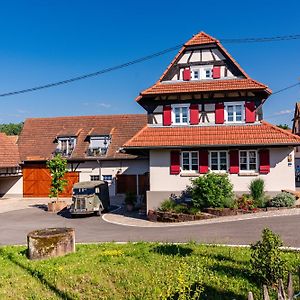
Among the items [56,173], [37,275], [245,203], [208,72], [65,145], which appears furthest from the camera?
[65,145]

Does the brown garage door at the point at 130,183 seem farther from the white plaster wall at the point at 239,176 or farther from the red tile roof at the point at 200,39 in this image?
the red tile roof at the point at 200,39

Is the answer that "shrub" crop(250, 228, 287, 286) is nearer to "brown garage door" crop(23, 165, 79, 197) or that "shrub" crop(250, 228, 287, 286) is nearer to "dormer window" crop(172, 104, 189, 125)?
"dormer window" crop(172, 104, 189, 125)

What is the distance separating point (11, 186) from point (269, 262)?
31492 millimetres

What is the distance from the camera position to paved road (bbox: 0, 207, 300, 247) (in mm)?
13672

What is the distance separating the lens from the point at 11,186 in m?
34.8

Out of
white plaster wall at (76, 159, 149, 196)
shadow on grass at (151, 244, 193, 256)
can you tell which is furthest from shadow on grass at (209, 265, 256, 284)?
white plaster wall at (76, 159, 149, 196)

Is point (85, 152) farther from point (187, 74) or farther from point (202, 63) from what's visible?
point (202, 63)

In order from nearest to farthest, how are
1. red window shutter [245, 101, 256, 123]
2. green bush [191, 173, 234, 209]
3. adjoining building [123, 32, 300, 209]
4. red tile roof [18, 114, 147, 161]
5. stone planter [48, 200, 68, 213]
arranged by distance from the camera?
green bush [191, 173, 234, 209], adjoining building [123, 32, 300, 209], red window shutter [245, 101, 256, 123], stone planter [48, 200, 68, 213], red tile roof [18, 114, 147, 161]

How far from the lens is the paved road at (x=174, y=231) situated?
538 inches

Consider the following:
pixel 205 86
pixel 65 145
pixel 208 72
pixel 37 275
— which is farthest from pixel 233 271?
pixel 65 145

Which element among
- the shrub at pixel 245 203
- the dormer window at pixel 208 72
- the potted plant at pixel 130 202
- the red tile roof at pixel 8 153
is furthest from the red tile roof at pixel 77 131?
the shrub at pixel 245 203

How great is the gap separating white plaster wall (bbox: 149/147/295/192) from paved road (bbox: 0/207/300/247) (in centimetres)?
341

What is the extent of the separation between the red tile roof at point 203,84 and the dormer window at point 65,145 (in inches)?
534

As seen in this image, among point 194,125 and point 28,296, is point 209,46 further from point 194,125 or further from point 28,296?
point 28,296
